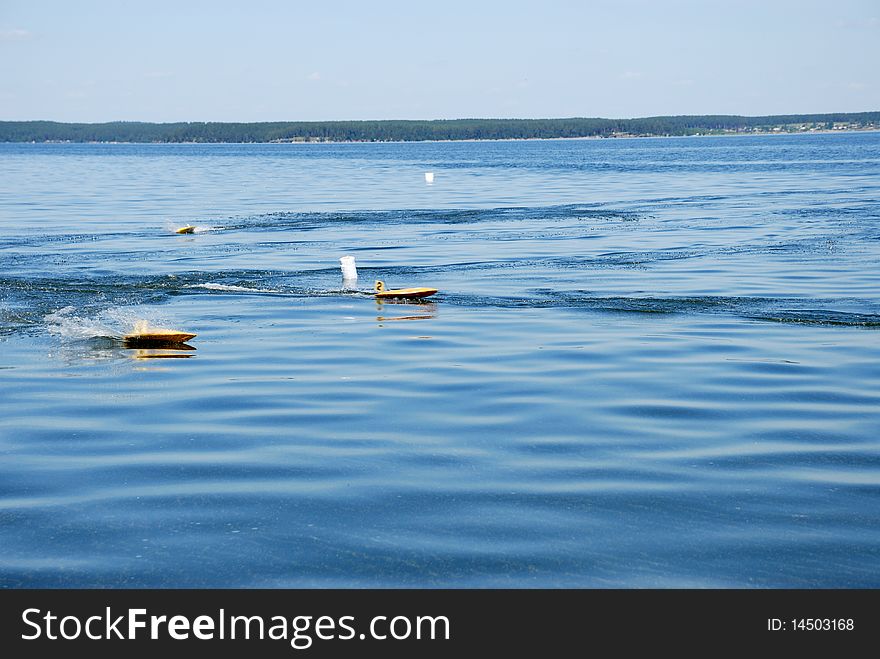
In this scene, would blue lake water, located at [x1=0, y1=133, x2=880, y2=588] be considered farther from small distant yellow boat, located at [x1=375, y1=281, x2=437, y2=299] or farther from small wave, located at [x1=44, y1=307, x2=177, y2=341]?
small distant yellow boat, located at [x1=375, y1=281, x2=437, y2=299]

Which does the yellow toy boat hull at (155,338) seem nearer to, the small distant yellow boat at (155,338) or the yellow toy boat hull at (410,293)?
the small distant yellow boat at (155,338)

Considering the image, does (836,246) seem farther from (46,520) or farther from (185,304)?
(46,520)

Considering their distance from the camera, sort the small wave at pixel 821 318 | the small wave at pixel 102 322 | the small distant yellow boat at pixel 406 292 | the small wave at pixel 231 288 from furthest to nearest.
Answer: the small wave at pixel 231 288 → the small distant yellow boat at pixel 406 292 → the small wave at pixel 821 318 → the small wave at pixel 102 322

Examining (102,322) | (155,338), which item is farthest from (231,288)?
(155,338)

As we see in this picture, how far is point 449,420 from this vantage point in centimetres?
1360

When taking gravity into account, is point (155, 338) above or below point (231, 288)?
above

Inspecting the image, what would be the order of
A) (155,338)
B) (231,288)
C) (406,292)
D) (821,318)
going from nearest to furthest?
(155,338) → (821,318) → (406,292) → (231,288)

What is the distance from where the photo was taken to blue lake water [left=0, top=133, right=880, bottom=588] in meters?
9.37

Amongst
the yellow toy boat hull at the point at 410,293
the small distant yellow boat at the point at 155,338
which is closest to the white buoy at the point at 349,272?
the yellow toy boat hull at the point at 410,293

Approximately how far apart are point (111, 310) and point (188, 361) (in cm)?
503

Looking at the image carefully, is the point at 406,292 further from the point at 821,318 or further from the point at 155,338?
the point at 821,318

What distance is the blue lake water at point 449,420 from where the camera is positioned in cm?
937

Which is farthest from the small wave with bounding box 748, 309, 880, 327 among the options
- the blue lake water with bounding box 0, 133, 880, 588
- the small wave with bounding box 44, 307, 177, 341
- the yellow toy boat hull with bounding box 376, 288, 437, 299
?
the small wave with bounding box 44, 307, 177, 341

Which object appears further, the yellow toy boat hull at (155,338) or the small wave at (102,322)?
the small wave at (102,322)
